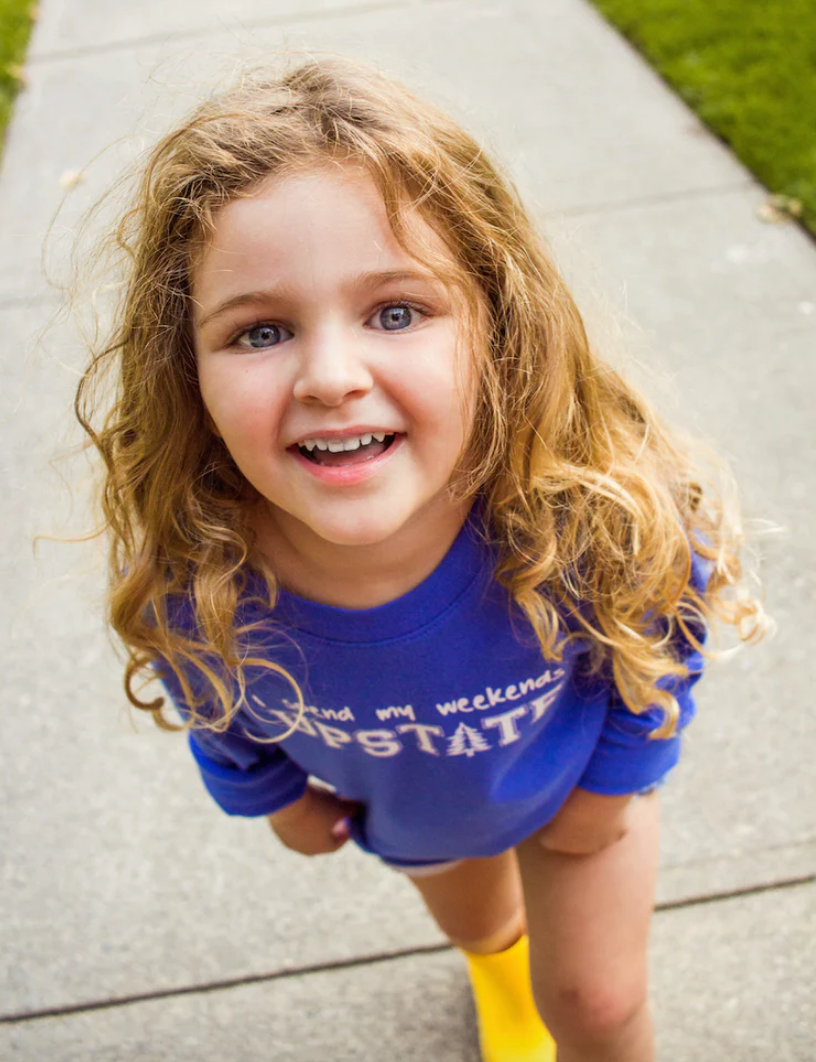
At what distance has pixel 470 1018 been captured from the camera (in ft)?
7.33

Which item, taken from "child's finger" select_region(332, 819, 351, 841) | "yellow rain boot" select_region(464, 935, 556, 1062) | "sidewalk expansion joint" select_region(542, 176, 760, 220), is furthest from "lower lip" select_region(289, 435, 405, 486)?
"sidewalk expansion joint" select_region(542, 176, 760, 220)

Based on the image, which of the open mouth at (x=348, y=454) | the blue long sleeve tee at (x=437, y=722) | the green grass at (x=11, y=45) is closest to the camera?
the open mouth at (x=348, y=454)

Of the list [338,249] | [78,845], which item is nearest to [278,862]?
[78,845]

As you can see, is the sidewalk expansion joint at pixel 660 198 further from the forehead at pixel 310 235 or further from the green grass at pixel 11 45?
the forehead at pixel 310 235

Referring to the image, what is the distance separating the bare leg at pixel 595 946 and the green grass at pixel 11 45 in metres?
4.30

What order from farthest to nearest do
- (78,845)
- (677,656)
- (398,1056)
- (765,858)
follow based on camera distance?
1. (78,845)
2. (765,858)
3. (398,1056)
4. (677,656)

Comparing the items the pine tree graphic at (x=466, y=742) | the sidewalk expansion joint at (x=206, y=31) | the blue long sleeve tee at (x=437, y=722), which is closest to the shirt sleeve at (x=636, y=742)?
the blue long sleeve tee at (x=437, y=722)

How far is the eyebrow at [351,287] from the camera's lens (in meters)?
1.39

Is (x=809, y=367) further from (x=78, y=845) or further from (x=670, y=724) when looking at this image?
(x=78, y=845)

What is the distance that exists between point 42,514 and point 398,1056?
1.81 m

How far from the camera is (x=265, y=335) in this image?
144cm

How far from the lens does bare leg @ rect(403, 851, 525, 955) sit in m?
2.05

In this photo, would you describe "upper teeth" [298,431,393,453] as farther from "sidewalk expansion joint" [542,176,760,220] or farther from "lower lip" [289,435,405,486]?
"sidewalk expansion joint" [542,176,760,220]

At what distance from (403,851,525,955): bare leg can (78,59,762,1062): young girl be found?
0.23ft
